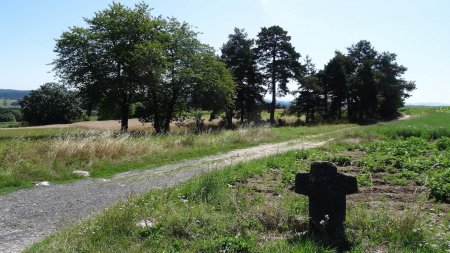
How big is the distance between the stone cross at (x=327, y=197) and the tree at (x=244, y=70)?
139ft

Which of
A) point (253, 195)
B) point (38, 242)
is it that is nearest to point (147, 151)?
point (253, 195)

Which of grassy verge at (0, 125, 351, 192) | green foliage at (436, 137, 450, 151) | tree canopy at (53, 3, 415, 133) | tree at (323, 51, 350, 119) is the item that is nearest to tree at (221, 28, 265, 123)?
tree canopy at (53, 3, 415, 133)

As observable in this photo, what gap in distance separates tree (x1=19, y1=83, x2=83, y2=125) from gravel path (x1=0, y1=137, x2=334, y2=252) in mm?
63141

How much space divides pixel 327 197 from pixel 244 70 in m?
43.8

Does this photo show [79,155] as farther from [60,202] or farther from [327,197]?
[327,197]

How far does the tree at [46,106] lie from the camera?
233ft

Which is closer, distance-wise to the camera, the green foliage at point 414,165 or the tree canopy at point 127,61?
the green foliage at point 414,165

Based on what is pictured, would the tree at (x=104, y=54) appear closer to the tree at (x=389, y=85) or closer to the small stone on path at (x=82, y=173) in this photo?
the small stone on path at (x=82, y=173)

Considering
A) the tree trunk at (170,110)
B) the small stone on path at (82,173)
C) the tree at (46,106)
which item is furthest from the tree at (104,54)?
the tree at (46,106)

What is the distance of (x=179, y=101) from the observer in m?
37.7

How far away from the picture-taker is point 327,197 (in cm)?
552

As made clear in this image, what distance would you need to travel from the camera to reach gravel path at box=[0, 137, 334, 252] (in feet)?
22.3

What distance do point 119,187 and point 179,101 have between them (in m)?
27.3

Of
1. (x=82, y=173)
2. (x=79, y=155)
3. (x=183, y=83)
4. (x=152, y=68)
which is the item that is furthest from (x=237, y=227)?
(x=183, y=83)
